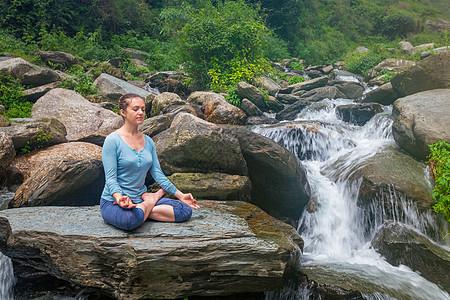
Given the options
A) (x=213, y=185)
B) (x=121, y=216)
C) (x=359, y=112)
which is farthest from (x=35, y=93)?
(x=359, y=112)

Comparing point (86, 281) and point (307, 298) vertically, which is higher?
point (86, 281)

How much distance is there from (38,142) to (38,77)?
5.12 metres

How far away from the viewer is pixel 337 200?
246 inches

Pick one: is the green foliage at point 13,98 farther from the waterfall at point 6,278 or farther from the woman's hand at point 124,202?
the woman's hand at point 124,202

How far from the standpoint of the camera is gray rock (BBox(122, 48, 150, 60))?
19828 mm

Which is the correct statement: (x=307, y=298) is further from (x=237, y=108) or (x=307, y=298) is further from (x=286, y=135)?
(x=237, y=108)

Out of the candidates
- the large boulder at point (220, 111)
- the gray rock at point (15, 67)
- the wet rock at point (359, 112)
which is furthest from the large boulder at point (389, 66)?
the gray rock at point (15, 67)

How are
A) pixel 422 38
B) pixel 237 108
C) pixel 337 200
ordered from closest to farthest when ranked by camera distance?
pixel 337 200, pixel 237 108, pixel 422 38

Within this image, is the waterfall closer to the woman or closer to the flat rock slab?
the flat rock slab

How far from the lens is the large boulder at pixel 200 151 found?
524cm

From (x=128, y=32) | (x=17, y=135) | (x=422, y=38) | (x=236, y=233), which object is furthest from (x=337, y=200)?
(x=422, y=38)

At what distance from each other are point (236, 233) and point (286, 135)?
→ 19.8 feet

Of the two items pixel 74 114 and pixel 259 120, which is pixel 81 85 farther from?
pixel 259 120

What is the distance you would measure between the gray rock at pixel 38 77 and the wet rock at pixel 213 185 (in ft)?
27.6
